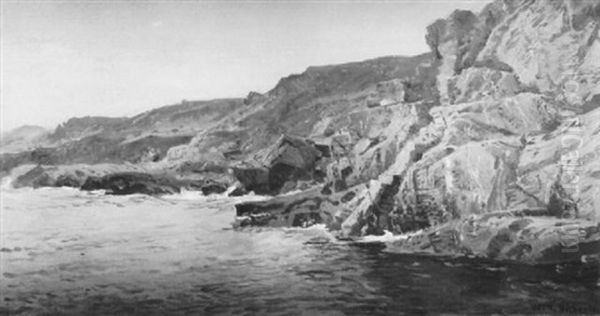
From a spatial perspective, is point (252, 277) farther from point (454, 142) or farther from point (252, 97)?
point (252, 97)

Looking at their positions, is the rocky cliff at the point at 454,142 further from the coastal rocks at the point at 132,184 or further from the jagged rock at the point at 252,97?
the coastal rocks at the point at 132,184

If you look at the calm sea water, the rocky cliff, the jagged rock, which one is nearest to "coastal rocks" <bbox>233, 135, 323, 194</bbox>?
the rocky cliff

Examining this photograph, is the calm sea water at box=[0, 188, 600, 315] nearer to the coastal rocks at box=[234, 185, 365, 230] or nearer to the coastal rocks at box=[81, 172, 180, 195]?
the coastal rocks at box=[234, 185, 365, 230]

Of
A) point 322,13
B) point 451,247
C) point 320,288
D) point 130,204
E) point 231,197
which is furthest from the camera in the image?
point 231,197

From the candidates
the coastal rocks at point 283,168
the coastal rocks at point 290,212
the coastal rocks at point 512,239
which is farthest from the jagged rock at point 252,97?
the coastal rocks at point 512,239

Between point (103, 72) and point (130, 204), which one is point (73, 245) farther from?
point (130, 204)

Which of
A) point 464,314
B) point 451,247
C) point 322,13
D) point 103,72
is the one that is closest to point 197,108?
point 103,72
